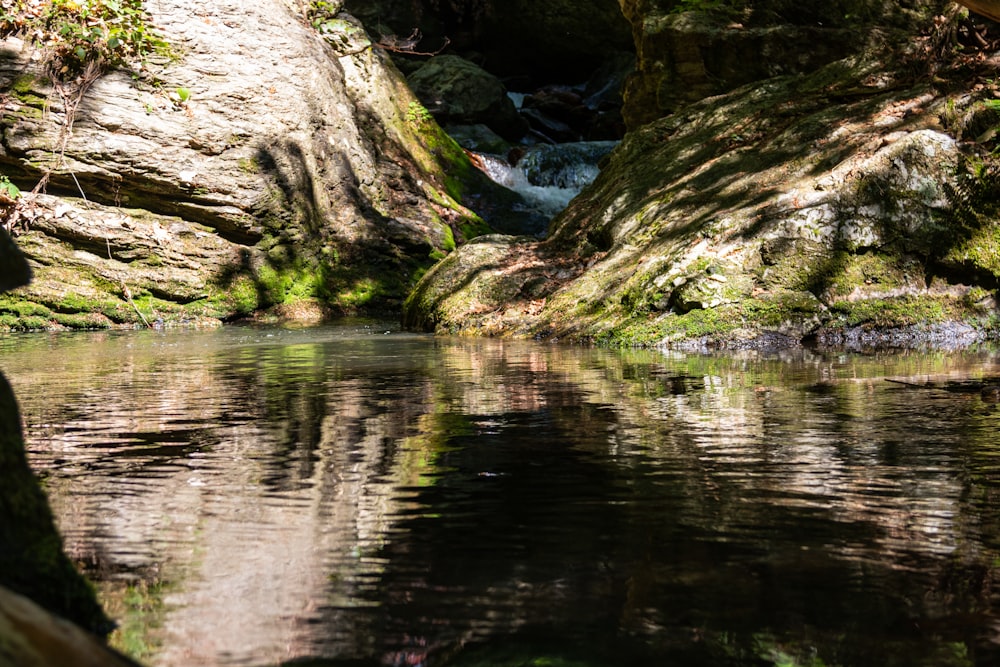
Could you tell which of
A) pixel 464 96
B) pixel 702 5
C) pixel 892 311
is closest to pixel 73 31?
pixel 702 5

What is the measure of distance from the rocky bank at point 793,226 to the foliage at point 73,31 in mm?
6734

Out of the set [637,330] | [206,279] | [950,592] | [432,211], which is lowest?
[950,592]

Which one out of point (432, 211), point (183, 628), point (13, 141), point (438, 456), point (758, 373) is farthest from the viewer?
point (432, 211)

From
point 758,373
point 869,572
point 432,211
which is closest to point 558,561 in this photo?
point 869,572

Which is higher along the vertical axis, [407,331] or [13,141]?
[13,141]

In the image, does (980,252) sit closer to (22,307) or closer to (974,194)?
(974,194)

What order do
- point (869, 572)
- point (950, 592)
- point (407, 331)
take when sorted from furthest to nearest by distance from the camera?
point (407, 331)
point (869, 572)
point (950, 592)

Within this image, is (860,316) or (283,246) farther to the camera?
(283,246)

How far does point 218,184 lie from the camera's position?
1558 cm

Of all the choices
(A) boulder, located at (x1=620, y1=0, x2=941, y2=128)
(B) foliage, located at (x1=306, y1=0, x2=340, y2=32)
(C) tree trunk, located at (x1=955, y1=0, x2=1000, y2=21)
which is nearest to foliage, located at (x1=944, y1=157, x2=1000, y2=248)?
(C) tree trunk, located at (x1=955, y1=0, x2=1000, y2=21)

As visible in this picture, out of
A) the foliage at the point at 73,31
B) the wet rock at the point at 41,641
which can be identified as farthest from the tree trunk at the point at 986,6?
the foliage at the point at 73,31

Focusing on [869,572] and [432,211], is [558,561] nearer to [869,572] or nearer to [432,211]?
[869,572]

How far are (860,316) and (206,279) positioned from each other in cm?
1077

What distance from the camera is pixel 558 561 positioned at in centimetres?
223
